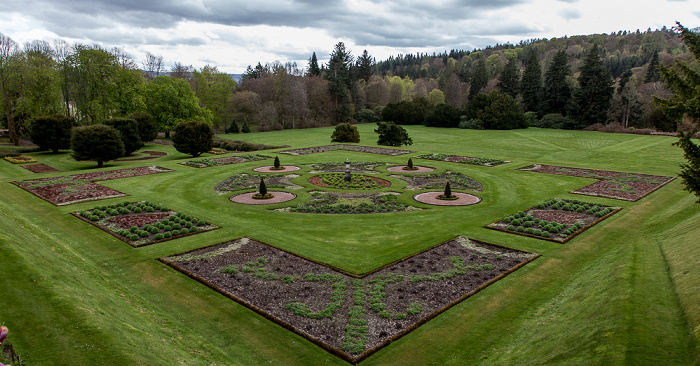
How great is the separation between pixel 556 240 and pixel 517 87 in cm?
8616

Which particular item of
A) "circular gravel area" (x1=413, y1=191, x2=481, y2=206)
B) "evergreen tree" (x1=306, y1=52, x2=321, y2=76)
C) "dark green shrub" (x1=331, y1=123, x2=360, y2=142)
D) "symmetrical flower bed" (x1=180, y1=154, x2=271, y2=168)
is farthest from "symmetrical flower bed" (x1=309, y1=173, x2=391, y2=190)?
"evergreen tree" (x1=306, y1=52, x2=321, y2=76)

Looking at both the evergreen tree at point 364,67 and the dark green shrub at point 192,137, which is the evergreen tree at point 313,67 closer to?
the evergreen tree at point 364,67

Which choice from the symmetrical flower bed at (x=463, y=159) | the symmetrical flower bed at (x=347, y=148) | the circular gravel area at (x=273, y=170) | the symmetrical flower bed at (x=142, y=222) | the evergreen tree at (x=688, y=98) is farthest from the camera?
the symmetrical flower bed at (x=347, y=148)

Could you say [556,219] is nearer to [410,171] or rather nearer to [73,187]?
[410,171]

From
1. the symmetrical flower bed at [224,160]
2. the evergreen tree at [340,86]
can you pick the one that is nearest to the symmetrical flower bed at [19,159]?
the symmetrical flower bed at [224,160]

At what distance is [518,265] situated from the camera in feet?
47.1

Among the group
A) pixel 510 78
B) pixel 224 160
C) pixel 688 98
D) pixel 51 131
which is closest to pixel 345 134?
pixel 224 160

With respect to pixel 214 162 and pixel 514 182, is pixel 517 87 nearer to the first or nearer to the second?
pixel 514 182

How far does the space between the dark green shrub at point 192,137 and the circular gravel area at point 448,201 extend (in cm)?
2658

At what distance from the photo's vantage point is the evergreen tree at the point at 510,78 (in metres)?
92.1

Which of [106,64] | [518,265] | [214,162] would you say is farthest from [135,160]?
[518,265]

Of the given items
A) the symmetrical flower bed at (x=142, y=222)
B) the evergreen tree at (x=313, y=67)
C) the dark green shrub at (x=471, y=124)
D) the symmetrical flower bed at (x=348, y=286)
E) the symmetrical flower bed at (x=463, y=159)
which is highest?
the evergreen tree at (x=313, y=67)

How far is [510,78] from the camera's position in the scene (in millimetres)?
93250

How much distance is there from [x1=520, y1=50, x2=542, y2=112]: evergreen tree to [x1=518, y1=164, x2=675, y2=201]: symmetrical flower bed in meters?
59.2
